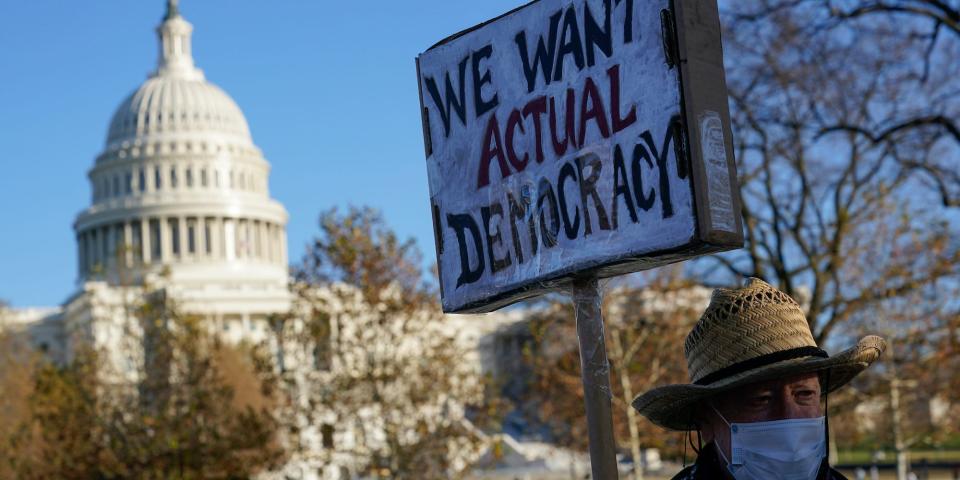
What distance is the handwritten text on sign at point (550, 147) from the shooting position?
10.9 feet

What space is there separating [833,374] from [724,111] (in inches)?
29.6

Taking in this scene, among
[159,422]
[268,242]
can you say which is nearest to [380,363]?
[159,422]

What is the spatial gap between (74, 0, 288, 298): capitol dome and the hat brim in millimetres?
101328

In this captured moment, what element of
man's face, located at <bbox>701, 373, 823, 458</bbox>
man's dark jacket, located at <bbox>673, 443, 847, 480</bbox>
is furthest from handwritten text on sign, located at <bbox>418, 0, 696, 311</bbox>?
man's dark jacket, located at <bbox>673, 443, 847, 480</bbox>

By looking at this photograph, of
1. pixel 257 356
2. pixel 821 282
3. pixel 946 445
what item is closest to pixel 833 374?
pixel 821 282

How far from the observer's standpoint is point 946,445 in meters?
60.9

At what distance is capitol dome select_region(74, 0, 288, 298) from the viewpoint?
109 meters

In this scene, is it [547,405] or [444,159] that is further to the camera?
[547,405]

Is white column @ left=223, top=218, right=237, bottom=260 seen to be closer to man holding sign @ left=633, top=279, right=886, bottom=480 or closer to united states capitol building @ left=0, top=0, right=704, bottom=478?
united states capitol building @ left=0, top=0, right=704, bottom=478

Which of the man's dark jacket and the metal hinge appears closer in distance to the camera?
the metal hinge

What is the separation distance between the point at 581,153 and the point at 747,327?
54cm

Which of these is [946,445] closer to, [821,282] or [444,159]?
[821,282]

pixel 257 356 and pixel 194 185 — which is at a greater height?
pixel 194 185

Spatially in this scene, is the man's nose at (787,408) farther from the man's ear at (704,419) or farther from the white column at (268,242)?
the white column at (268,242)
